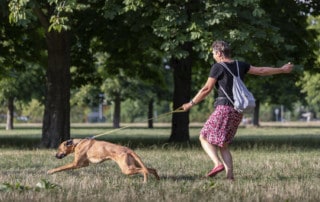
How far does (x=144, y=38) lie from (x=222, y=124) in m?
10.6

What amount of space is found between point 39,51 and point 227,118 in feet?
52.2

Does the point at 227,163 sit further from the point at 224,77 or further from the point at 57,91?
the point at 57,91

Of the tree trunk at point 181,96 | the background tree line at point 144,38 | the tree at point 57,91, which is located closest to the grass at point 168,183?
the background tree line at point 144,38

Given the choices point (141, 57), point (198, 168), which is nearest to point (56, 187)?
point (198, 168)

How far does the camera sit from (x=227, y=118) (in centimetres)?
885

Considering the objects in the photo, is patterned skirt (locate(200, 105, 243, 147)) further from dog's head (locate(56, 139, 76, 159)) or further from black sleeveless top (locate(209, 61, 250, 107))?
dog's head (locate(56, 139, 76, 159))

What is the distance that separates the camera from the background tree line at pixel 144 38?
16.1 m

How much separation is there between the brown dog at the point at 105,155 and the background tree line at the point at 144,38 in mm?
6709

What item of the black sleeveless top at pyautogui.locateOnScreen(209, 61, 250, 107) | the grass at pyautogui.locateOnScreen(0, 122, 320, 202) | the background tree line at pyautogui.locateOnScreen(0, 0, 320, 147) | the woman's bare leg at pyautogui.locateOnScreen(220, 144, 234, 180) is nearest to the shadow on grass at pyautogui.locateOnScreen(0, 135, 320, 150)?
the background tree line at pyautogui.locateOnScreen(0, 0, 320, 147)

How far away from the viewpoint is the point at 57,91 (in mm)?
18922

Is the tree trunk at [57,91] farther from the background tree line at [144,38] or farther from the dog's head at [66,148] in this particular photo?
the dog's head at [66,148]

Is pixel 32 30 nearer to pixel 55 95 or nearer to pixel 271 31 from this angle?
pixel 55 95

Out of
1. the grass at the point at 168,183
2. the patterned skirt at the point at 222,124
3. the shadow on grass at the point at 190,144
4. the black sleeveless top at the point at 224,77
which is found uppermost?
the black sleeveless top at the point at 224,77

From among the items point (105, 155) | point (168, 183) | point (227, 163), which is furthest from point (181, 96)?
point (168, 183)
